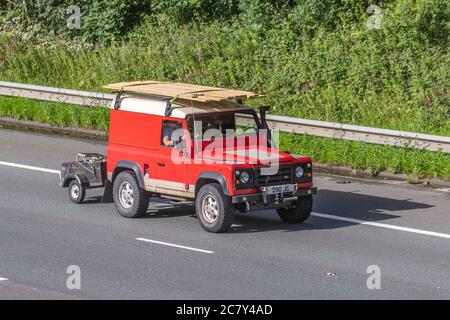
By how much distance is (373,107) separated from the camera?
25531 mm

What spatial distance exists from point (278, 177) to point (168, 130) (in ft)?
6.45

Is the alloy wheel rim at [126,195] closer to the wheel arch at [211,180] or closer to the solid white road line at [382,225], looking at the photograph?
the wheel arch at [211,180]

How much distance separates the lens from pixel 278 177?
59.8 feet

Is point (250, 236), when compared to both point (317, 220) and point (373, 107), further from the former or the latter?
point (373, 107)

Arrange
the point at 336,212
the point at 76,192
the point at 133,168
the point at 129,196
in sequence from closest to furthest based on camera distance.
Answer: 1. the point at 133,168
2. the point at 129,196
3. the point at 336,212
4. the point at 76,192

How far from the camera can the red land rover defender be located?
59.1ft

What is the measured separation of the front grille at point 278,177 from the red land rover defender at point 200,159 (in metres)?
0.01

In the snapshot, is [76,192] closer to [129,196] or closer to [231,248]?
[129,196]

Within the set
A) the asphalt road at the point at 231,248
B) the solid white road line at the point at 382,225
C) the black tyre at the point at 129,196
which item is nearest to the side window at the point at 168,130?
the black tyre at the point at 129,196

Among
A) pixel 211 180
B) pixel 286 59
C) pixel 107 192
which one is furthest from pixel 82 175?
pixel 286 59

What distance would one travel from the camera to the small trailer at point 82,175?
2023 cm

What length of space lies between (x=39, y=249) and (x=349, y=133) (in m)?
8.26

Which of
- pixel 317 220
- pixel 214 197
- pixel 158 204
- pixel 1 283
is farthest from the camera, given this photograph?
pixel 158 204
